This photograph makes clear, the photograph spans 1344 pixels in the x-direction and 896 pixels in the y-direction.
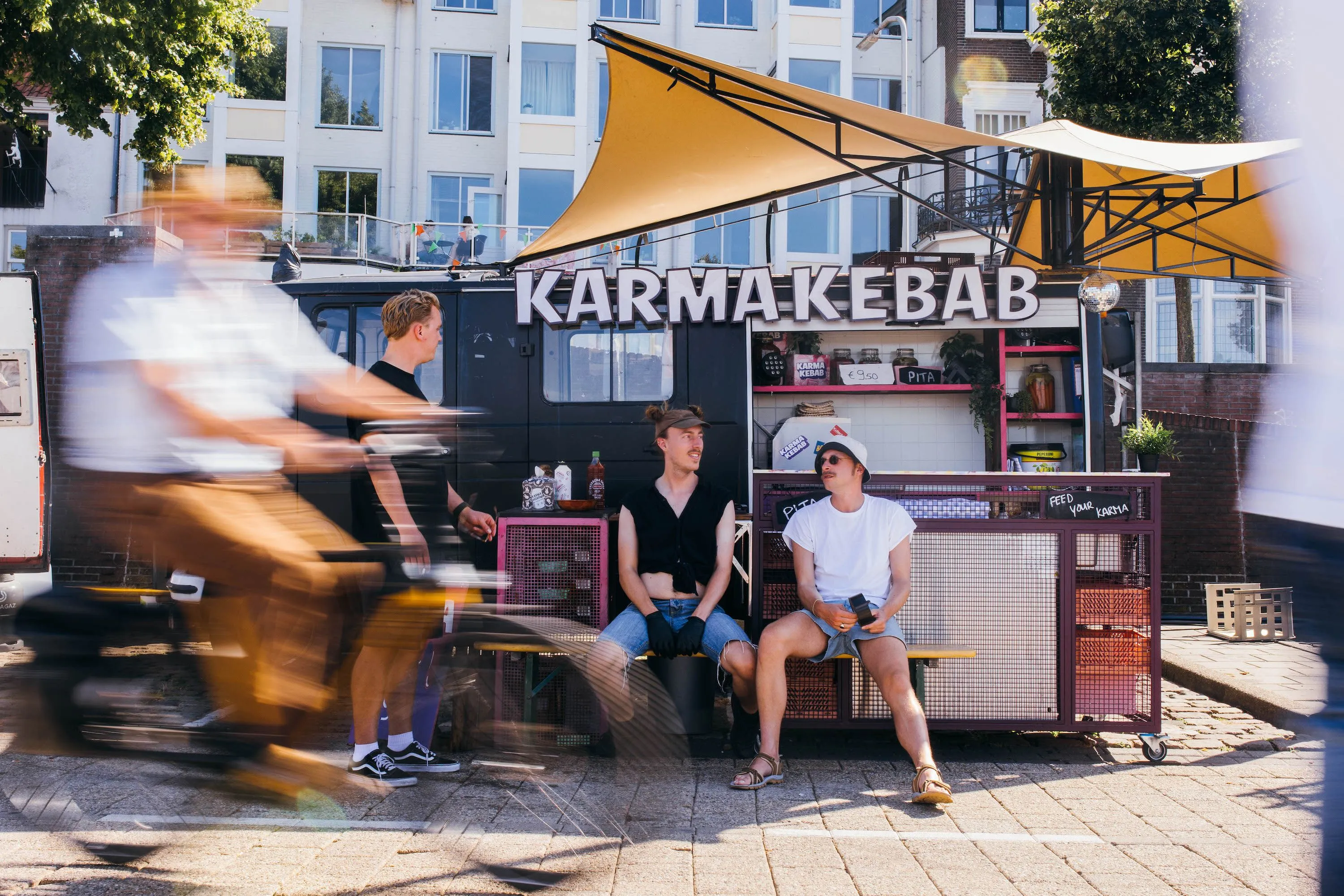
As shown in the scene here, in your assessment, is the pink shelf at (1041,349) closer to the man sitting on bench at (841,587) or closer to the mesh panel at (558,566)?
the man sitting on bench at (841,587)

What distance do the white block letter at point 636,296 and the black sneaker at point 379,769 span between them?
427 cm

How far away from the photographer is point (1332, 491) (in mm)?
2533

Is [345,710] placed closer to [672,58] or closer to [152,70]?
[672,58]

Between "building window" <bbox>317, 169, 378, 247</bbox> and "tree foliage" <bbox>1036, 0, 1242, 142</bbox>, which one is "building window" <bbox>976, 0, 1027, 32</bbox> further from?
"building window" <bbox>317, 169, 378, 247</bbox>

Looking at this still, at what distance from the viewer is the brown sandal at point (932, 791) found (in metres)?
4.38

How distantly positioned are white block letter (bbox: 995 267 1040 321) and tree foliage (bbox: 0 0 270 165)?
10.8m

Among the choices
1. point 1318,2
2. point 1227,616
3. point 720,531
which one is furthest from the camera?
point 1318,2

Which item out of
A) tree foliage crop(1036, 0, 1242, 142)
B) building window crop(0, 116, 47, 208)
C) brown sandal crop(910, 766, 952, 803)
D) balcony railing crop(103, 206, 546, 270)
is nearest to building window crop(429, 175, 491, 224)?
balcony railing crop(103, 206, 546, 270)

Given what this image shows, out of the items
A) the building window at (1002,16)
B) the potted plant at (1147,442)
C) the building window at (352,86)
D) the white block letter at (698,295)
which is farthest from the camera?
the building window at (352,86)

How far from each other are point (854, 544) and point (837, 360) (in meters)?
3.34

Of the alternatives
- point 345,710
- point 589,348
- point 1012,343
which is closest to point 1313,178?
point 1012,343

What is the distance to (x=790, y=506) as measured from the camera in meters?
5.52

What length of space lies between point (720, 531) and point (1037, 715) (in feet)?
6.62

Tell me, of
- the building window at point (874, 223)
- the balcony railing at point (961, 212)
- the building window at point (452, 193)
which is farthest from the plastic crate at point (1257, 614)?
the building window at point (452, 193)
